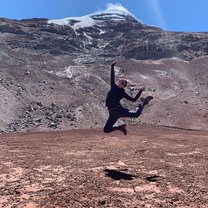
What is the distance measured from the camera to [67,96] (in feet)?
125

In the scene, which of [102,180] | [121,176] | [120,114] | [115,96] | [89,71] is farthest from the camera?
[89,71]

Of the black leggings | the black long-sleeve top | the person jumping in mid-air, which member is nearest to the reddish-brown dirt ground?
the black leggings

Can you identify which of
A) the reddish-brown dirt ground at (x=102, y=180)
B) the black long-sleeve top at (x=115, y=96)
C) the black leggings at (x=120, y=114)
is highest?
the black long-sleeve top at (x=115, y=96)

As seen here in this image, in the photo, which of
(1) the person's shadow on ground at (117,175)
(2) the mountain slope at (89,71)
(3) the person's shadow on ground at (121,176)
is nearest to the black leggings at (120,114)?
(1) the person's shadow on ground at (117,175)

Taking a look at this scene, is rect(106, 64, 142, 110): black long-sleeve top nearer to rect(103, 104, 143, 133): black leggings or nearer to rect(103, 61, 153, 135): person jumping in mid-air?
rect(103, 61, 153, 135): person jumping in mid-air

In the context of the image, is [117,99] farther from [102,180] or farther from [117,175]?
[102,180]

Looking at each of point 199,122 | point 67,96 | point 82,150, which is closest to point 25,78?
point 67,96

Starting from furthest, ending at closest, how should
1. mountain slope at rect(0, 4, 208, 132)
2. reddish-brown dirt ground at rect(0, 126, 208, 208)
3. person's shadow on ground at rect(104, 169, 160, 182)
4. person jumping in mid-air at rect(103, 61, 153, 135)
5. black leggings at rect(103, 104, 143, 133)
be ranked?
1. mountain slope at rect(0, 4, 208, 132)
2. black leggings at rect(103, 104, 143, 133)
3. person jumping in mid-air at rect(103, 61, 153, 135)
4. person's shadow on ground at rect(104, 169, 160, 182)
5. reddish-brown dirt ground at rect(0, 126, 208, 208)

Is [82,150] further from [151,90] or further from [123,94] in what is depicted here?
[151,90]

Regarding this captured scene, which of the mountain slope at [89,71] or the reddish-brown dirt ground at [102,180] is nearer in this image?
the reddish-brown dirt ground at [102,180]

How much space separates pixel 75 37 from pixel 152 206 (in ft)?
208

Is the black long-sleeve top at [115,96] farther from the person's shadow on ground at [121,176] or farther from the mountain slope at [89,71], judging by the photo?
the mountain slope at [89,71]

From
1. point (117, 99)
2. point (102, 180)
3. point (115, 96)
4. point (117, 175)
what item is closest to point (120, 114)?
point (117, 99)

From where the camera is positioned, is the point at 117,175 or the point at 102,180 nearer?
the point at 102,180
